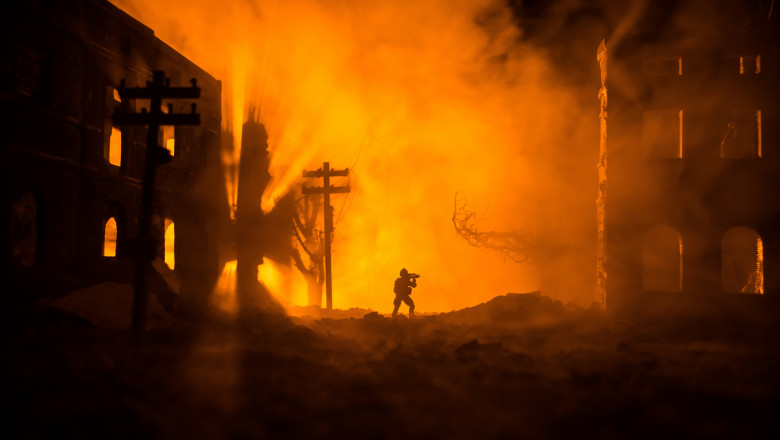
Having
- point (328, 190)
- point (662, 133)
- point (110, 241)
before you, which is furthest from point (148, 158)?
point (662, 133)

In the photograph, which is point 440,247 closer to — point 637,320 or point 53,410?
point 637,320

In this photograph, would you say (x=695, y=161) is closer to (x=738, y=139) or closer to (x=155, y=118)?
(x=738, y=139)

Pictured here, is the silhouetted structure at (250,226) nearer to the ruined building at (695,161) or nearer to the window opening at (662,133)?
the ruined building at (695,161)

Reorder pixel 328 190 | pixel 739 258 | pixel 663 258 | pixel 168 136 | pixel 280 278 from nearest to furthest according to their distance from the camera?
pixel 168 136, pixel 663 258, pixel 328 190, pixel 739 258, pixel 280 278

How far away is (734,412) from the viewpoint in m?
6.52

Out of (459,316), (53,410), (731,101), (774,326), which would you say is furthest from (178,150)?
(774,326)

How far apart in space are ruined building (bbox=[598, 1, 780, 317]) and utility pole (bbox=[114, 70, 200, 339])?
1107 centimetres

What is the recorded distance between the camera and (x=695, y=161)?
586 inches

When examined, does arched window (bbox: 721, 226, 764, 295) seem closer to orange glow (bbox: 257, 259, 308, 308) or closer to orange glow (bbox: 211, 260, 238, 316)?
Answer: orange glow (bbox: 211, 260, 238, 316)

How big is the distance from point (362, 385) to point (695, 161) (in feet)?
38.7

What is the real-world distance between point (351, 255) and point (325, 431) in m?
26.6

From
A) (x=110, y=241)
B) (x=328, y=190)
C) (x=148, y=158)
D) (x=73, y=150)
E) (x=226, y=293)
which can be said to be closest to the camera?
(x=148, y=158)

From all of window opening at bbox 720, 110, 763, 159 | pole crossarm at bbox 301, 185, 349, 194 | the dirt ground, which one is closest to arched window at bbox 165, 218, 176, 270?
pole crossarm at bbox 301, 185, 349, 194

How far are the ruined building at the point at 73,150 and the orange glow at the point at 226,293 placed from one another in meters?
0.57
